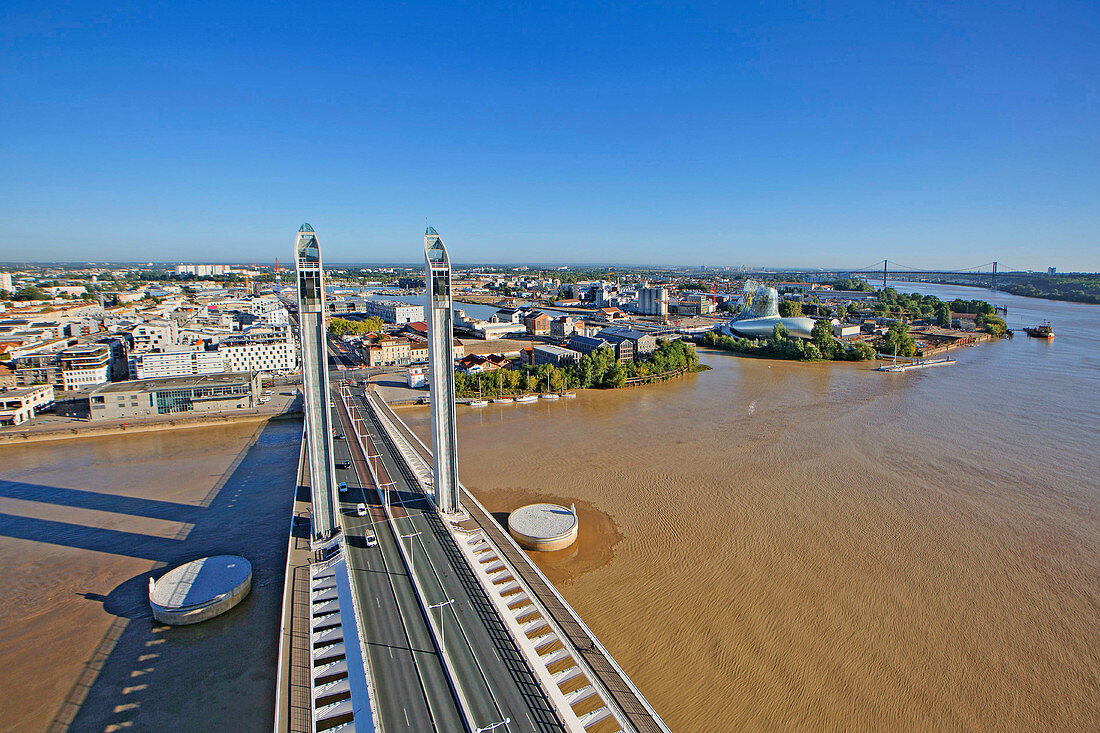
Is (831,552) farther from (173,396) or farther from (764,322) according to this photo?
(764,322)

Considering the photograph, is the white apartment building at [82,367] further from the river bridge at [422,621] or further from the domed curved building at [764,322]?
the domed curved building at [764,322]

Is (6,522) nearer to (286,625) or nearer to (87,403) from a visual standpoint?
(286,625)

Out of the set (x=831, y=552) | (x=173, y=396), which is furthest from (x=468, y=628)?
(x=173, y=396)

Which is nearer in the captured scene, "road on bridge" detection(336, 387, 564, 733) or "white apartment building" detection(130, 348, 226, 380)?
"road on bridge" detection(336, 387, 564, 733)

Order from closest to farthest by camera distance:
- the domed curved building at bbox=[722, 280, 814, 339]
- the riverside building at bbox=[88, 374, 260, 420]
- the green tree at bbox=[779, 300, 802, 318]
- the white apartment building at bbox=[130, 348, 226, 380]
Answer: the riverside building at bbox=[88, 374, 260, 420]
the white apartment building at bbox=[130, 348, 226, 380]
the domed curved building at bbox=[722, 280, 814, 339]
the green tree at bbox=[779, 300, 802, 318]

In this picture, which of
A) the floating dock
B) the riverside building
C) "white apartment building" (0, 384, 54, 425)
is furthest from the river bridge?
the floating dock

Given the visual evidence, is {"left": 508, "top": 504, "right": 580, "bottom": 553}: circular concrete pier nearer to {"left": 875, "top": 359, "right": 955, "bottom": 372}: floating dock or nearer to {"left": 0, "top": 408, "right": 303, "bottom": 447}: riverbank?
{"left": 0, "top": 408, "right": 303, "bottom": 447}: riverbank
